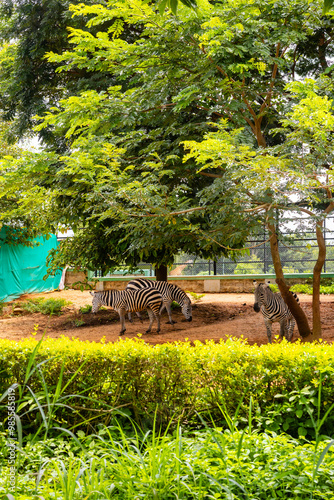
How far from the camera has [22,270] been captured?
1791 centimetres

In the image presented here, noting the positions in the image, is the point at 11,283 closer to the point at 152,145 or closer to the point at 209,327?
the point at 209,327

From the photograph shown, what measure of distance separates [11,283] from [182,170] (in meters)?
11.3

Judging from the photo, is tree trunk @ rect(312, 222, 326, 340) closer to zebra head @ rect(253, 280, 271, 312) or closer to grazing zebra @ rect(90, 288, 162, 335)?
zebra head @ rect(253, 280, 271, 312)

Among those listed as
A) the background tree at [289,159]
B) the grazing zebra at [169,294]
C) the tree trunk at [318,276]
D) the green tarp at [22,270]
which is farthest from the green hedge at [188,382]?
the green tarp at [22,270]

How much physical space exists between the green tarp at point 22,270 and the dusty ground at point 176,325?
91.6 inches

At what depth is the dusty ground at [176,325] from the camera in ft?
30.3

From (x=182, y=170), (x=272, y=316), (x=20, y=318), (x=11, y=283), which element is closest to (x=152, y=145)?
(x=182, y=170)

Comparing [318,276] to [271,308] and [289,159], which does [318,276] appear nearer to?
[271,308]

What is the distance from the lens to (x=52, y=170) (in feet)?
28.0

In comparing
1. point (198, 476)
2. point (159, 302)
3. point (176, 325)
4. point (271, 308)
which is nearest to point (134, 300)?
point (159, 302)

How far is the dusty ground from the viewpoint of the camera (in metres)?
9.23

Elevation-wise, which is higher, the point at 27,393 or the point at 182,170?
the point at 182,170

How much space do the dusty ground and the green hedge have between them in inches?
181

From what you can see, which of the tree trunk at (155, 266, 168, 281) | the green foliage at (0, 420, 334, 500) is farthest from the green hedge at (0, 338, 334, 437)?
the tree trunk at (155, 266, 168, 281)
